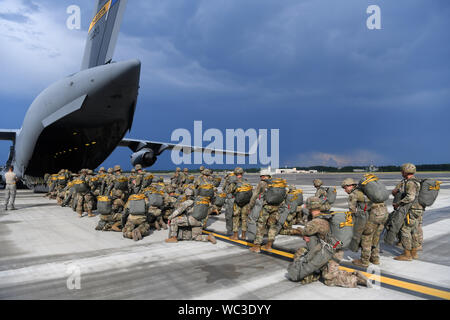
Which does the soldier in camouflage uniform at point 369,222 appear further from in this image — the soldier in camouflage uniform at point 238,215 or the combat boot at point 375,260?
the soldier in camouflage uniform at point 238,215

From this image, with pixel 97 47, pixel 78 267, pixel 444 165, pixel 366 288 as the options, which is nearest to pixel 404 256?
pixel 366 288

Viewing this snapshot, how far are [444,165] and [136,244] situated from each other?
10008 centimetres

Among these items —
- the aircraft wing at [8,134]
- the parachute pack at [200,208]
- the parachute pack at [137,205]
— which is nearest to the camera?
the parachute pack at [200,208]

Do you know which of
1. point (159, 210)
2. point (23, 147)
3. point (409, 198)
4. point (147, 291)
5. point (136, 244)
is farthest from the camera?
point (23, 147)

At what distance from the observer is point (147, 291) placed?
3891mm

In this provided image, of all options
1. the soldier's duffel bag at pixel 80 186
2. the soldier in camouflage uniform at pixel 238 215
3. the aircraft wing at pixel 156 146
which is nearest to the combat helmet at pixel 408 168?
the soldier in camouflage uniform at pixel 238 215

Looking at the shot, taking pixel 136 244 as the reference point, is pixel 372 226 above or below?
above

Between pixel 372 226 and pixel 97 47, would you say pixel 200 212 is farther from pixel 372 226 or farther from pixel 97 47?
pixel 97 47

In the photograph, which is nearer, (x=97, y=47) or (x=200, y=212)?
(x=200, y=212)

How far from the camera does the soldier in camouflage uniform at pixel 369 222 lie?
16.4 feet

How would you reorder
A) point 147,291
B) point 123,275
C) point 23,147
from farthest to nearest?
1. point 23,147
2. point 123,275
3. point 147,291

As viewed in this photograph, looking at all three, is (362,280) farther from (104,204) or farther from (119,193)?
(119,193)

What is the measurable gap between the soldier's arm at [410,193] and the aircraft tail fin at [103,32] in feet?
44.6

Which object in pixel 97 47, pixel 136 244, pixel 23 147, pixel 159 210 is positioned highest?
pixel 97 47
